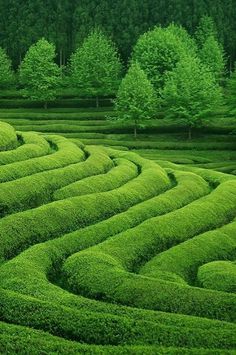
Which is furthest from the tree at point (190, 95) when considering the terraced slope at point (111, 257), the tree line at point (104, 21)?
the tree line at point (104, 21)

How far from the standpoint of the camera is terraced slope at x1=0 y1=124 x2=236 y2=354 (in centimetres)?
2023

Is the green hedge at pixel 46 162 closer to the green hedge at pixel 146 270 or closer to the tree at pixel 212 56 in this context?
the green hedge at pixel 146 270

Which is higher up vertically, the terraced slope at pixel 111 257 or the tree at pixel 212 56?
the tree at pixel 212 56

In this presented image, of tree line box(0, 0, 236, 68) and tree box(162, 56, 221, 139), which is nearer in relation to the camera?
tree box(162, 56, 221, 139)

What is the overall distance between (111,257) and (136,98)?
58201mm

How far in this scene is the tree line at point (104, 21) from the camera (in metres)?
129

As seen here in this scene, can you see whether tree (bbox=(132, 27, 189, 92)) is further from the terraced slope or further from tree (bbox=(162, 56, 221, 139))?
the terraced slope

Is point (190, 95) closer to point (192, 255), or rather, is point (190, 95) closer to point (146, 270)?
point (192, 255)

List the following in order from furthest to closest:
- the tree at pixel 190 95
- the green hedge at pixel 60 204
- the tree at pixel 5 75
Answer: the tree at pixel 5 75 → the tree at pixel 190 95 → the green hedge at pixel 60 204

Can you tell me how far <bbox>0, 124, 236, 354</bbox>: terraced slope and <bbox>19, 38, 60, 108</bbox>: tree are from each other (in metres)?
56.0

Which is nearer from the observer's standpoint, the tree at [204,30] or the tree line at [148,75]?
the tree line at [148,75]

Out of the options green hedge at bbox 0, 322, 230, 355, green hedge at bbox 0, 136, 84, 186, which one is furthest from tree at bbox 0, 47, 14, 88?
green hedge at bbox 0, 322, 230, 355

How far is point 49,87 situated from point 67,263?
3296 inches

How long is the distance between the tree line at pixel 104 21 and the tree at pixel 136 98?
143 feet
